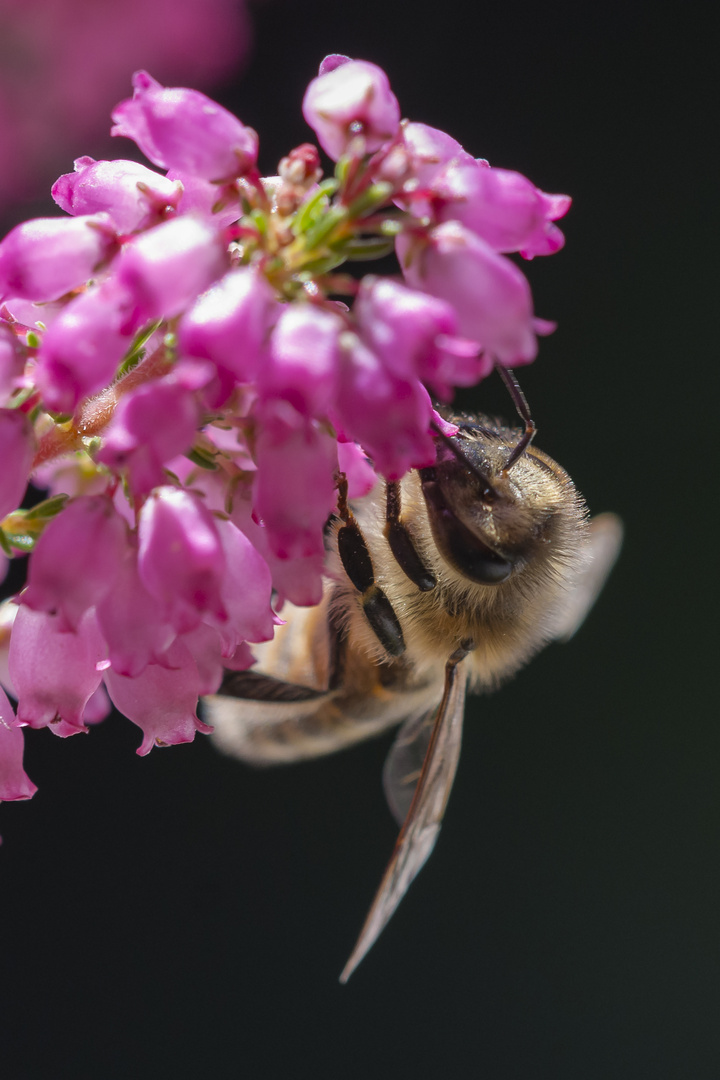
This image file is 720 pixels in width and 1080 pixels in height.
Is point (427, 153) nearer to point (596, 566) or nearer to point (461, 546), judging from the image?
point (461, 546)

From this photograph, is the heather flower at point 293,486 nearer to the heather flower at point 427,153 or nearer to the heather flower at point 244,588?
the heather flower at point 244,588

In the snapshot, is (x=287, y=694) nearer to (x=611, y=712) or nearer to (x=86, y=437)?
(x=86, y=437)

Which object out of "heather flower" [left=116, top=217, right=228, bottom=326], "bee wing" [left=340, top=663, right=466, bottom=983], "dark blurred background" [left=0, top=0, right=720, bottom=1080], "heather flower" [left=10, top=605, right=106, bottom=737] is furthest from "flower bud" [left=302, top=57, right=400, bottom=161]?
"dark blurred background" [left=0, top=0, right=720, bottom=1080]

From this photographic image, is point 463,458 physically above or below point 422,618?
above

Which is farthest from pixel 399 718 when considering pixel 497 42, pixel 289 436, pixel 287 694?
pixel 497 42

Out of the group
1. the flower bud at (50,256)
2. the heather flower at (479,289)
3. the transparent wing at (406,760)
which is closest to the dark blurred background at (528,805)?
the transparent wing at (406,760)

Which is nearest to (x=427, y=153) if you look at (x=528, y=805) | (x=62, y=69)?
(x=62, y=69)
